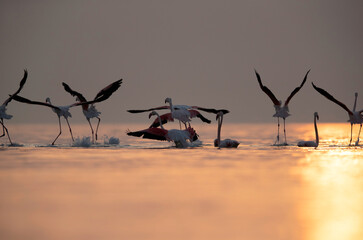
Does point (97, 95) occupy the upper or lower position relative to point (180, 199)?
upper

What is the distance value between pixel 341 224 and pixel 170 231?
1968 millimetres

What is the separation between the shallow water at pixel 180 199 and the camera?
7234 millimetres

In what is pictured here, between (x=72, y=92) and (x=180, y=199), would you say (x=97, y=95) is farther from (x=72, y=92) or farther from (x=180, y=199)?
(x=180, y=199)

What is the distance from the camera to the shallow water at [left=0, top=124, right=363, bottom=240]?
7.23 metres

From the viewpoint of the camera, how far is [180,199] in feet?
31.3

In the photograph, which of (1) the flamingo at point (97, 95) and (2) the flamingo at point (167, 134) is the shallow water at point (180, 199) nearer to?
(2) the flamingo at point (167, 134)

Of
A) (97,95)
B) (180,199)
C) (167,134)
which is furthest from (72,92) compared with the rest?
(180,199)

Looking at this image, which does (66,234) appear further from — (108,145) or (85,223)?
(108,145)

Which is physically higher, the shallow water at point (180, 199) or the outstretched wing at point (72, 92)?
the outstretched wing at point (72, 92)

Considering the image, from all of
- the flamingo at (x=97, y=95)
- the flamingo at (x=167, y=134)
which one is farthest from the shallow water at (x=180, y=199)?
the flamingo at (x=97, y=95)

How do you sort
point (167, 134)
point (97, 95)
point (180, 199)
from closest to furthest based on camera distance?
point (180, 199) → point (167, 134) → point (97, 95)

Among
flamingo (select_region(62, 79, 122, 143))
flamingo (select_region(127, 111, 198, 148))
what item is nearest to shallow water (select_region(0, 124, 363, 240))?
flamingo (select_region(127, 111, 198, 148))

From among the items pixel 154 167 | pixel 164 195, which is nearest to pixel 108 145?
pixel 154 167

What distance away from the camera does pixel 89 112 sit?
85.5 ft
